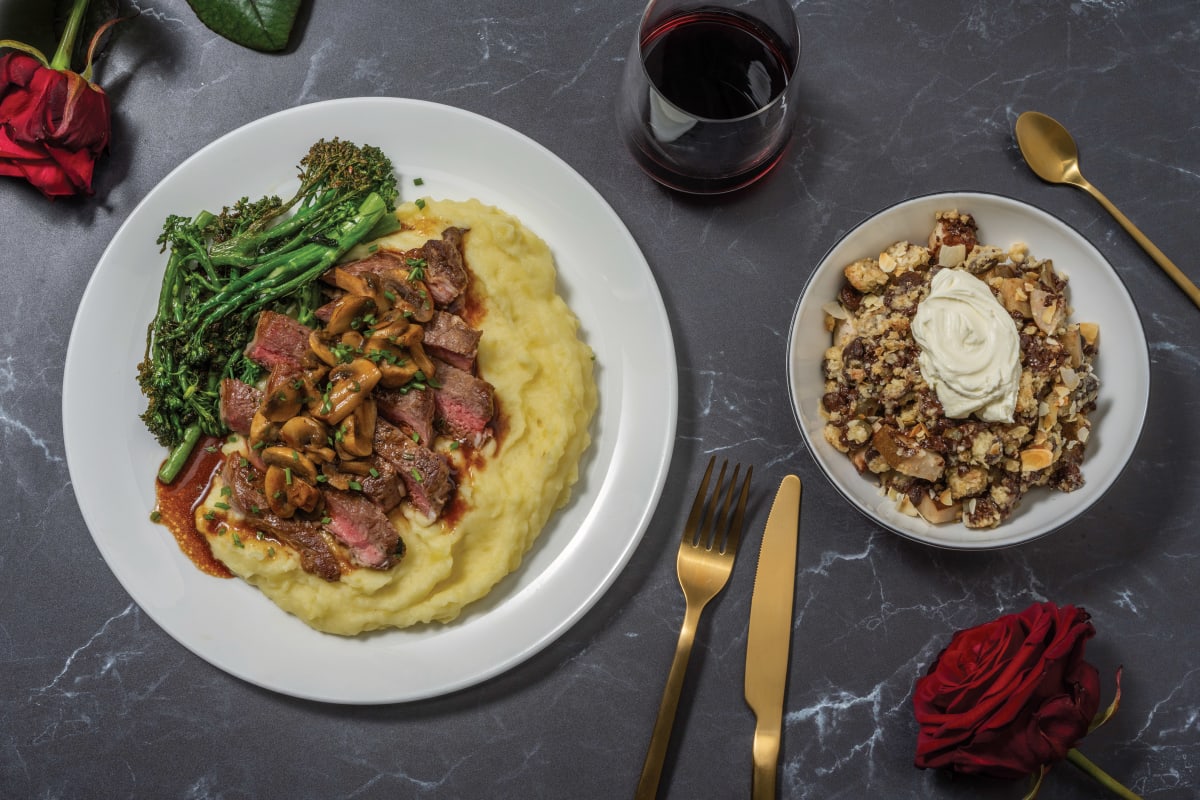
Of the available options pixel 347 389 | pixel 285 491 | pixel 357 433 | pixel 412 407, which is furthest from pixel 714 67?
pixel 285 491

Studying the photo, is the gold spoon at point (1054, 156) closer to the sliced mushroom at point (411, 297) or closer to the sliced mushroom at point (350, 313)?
the sliced mushroom at point (411, 297)

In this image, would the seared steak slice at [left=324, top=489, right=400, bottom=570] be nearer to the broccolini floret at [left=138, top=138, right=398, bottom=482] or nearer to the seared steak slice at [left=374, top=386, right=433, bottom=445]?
the seared steak slice at [left=374, top=386, right=433, bottom=445]

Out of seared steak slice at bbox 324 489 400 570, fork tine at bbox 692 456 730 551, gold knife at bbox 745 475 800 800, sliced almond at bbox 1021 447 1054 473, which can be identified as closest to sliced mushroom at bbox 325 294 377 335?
seared steak slice at bbox 324 489 400 570

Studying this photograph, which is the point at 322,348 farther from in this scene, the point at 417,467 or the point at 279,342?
the point at 417,467

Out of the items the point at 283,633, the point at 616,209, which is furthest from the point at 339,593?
the point at 616,209

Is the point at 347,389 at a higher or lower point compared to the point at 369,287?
lower
